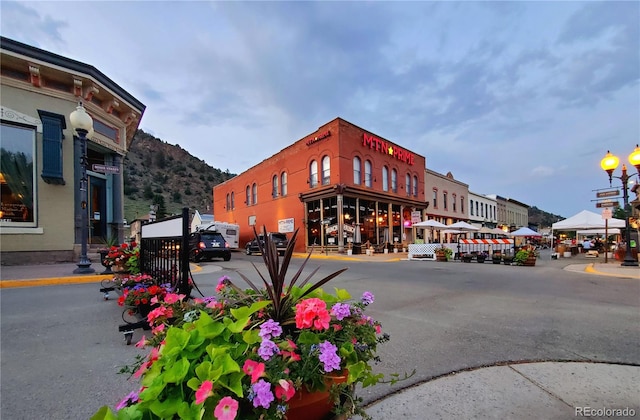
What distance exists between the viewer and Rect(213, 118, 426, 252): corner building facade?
73.8 ft

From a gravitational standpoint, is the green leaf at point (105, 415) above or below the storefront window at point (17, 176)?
below

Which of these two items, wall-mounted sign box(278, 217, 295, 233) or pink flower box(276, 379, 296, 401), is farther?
wall-mounted sign box(278, 217, 295, 233)

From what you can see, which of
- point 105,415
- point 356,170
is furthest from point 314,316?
point 356,170

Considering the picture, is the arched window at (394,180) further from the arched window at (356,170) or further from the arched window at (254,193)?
the arched window at (254,193)

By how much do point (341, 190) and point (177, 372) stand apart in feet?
68.3

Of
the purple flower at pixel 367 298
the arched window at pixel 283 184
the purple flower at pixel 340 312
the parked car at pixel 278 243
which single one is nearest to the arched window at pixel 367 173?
the arched window at pixel 283 184

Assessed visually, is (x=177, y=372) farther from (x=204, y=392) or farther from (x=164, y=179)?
(x=164, y=179)

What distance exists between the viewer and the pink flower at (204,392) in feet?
3.05

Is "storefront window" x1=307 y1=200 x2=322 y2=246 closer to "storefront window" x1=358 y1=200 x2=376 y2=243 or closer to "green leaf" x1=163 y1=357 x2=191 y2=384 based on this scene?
"storefront window" x1=358 y1=200 x2=376 y2=243

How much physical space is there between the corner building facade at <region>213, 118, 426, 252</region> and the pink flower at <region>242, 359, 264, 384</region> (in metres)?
19.9

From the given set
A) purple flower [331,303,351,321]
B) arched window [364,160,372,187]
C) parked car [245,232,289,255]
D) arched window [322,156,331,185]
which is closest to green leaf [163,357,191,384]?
purple flower [331,303,351,321]

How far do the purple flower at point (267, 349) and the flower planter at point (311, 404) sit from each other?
0.20m

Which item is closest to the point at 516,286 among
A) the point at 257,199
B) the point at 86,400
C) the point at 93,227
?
the point at 86,400

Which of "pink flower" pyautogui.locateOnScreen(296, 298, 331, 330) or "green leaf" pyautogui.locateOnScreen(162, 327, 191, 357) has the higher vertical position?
"pink flower" pyautogui.locateOnScreen(296, 298, 331, 330)
